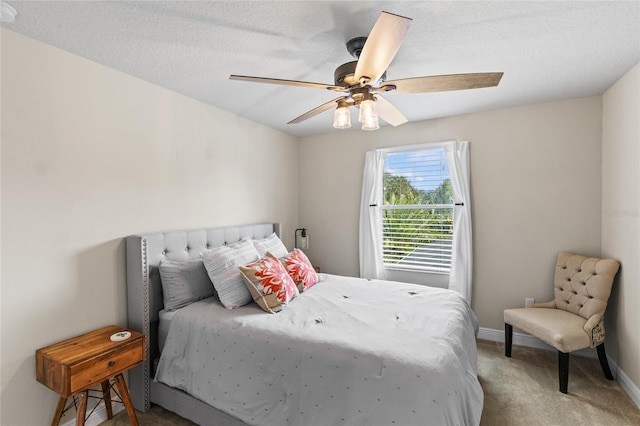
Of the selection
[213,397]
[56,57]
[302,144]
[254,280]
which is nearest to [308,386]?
[213,397]

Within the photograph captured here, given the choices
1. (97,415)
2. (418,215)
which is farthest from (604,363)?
(97,415)

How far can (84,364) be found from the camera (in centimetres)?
170

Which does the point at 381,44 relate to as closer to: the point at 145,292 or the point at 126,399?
the point at 145,292

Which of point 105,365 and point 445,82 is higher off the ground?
Answer: point 445,82

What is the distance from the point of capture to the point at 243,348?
1877 millimetres

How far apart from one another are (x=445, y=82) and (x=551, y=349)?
290 centimetres

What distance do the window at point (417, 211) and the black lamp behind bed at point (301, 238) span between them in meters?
0.98

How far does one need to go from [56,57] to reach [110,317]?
1729mm

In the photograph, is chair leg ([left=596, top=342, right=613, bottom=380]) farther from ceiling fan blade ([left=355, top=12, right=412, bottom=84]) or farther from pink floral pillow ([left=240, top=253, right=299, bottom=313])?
ceiling fan blade ([left=355, top=12, right=412, bottom=84])

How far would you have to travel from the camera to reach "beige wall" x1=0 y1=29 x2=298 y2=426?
1.76 m

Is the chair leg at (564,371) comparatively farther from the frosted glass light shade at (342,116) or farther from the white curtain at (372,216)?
the frosted glass light shade at (342,116)

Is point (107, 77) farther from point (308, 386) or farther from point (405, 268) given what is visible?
point (405, 268)

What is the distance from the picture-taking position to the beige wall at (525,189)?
2.91 m

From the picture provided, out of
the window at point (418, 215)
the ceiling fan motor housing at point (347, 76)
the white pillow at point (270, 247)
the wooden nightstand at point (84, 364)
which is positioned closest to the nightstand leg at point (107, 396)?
the wooden nightstand at point (84, 364)
